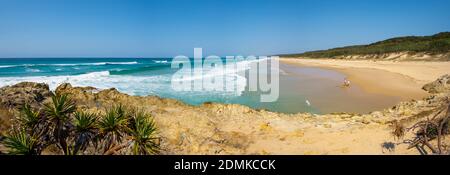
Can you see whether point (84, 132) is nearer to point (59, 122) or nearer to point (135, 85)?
point (59, 122)

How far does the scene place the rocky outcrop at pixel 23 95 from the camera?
22.1 ft

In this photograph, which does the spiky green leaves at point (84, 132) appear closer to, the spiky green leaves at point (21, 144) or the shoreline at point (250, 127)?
the spiky green leaves at point (21, 144)

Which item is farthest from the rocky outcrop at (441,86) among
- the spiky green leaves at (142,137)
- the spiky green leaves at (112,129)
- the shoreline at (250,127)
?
the spiky green leaves at (112,129)

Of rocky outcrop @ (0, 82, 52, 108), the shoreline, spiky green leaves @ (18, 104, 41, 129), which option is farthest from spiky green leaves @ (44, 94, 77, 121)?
rocky outcrop @ (0, 82, 52, 108)

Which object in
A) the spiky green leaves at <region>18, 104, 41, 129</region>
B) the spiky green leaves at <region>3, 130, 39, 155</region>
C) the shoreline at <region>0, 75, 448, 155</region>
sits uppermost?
the spiky green leaves at <region>18, 104, 41, 129</region>

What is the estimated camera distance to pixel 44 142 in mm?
5051

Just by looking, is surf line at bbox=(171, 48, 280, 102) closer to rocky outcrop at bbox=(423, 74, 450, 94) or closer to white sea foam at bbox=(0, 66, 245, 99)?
white sea foam at bbox=(0, 66, 245, 99)

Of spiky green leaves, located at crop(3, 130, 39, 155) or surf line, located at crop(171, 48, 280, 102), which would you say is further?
surf line, located at crop(171, 48, 280, 102)
